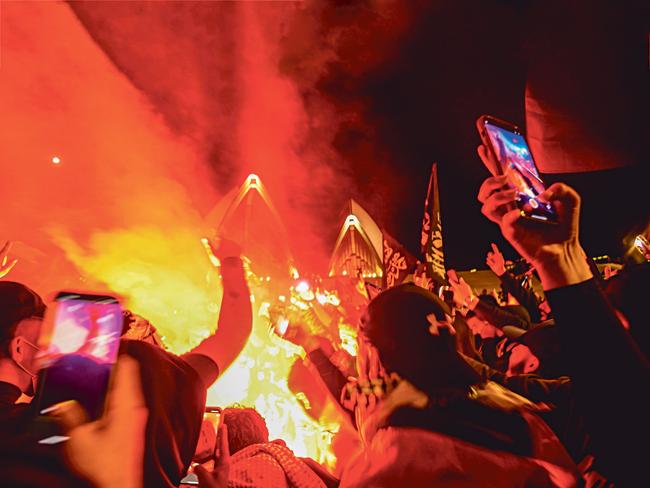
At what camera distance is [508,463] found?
47.5 inches

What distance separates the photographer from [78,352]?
43.0 inches

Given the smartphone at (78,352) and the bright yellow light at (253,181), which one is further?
the bright yellow light at (253,181)

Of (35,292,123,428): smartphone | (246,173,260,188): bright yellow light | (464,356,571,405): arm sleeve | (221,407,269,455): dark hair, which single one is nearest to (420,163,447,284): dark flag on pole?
(246,173,260,188): bright yellow light

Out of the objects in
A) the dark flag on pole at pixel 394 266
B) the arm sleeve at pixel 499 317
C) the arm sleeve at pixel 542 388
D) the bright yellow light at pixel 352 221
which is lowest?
the arm sleeve at pixel 542 388

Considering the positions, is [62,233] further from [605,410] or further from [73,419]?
[605,410]

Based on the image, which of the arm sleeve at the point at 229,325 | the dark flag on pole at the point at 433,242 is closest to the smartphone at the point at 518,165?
the arm sleeve at the point at 229,325

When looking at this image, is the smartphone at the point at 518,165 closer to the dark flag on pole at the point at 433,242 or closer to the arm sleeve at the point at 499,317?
the arm sleeve at the point at 499,317

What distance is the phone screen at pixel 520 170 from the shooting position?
113 centimetres

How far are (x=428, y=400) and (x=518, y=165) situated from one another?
807mm

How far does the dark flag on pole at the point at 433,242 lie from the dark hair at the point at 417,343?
159 inches

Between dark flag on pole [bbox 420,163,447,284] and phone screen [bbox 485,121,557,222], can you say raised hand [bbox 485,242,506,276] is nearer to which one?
dark flag on pole [bbox 420,163,447,284]

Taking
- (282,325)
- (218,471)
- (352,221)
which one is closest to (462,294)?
(282,325)

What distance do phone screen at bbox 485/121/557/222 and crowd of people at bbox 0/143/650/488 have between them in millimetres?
31

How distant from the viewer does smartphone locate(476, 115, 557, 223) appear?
1135 millimetres
